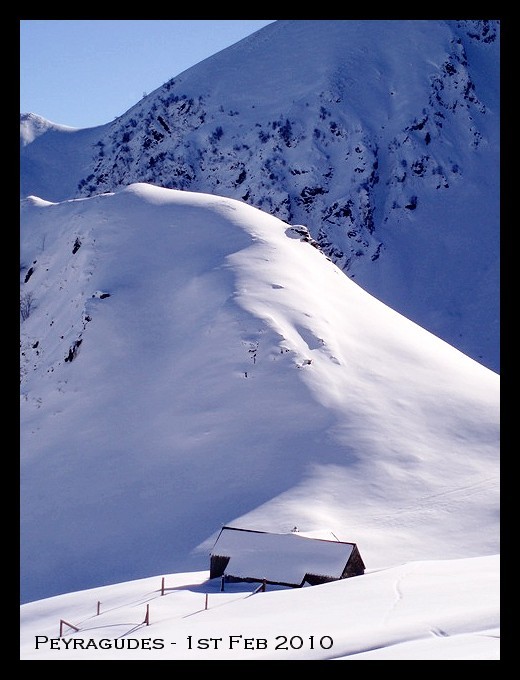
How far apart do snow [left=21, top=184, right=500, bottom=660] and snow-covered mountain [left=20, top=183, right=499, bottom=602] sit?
102mm

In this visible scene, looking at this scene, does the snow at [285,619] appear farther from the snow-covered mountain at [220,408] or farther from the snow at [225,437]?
the snow-covered mountain at [220,408]

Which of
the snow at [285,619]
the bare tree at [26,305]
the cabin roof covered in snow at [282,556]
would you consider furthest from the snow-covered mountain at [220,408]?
the snow at [285,619]

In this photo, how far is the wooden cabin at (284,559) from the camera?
915 inches

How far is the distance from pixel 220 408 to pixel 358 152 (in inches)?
2112

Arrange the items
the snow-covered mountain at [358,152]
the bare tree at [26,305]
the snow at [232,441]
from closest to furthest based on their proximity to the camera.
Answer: the snow at [232,441], the bare tree at [26,305], the snow-covered mountain at [358,152]

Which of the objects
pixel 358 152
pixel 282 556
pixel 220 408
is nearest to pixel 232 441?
pixel 220 408

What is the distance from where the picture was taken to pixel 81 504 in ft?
107

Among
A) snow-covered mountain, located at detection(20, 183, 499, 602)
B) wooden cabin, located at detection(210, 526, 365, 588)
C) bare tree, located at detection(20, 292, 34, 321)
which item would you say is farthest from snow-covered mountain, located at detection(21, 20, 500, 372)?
wooden cabin, located at detection(210, 526, 365, 588)

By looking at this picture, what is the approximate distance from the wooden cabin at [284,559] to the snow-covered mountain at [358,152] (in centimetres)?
4329

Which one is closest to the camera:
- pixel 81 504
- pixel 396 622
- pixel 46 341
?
pixel 396 622

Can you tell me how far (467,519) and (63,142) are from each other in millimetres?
94448
